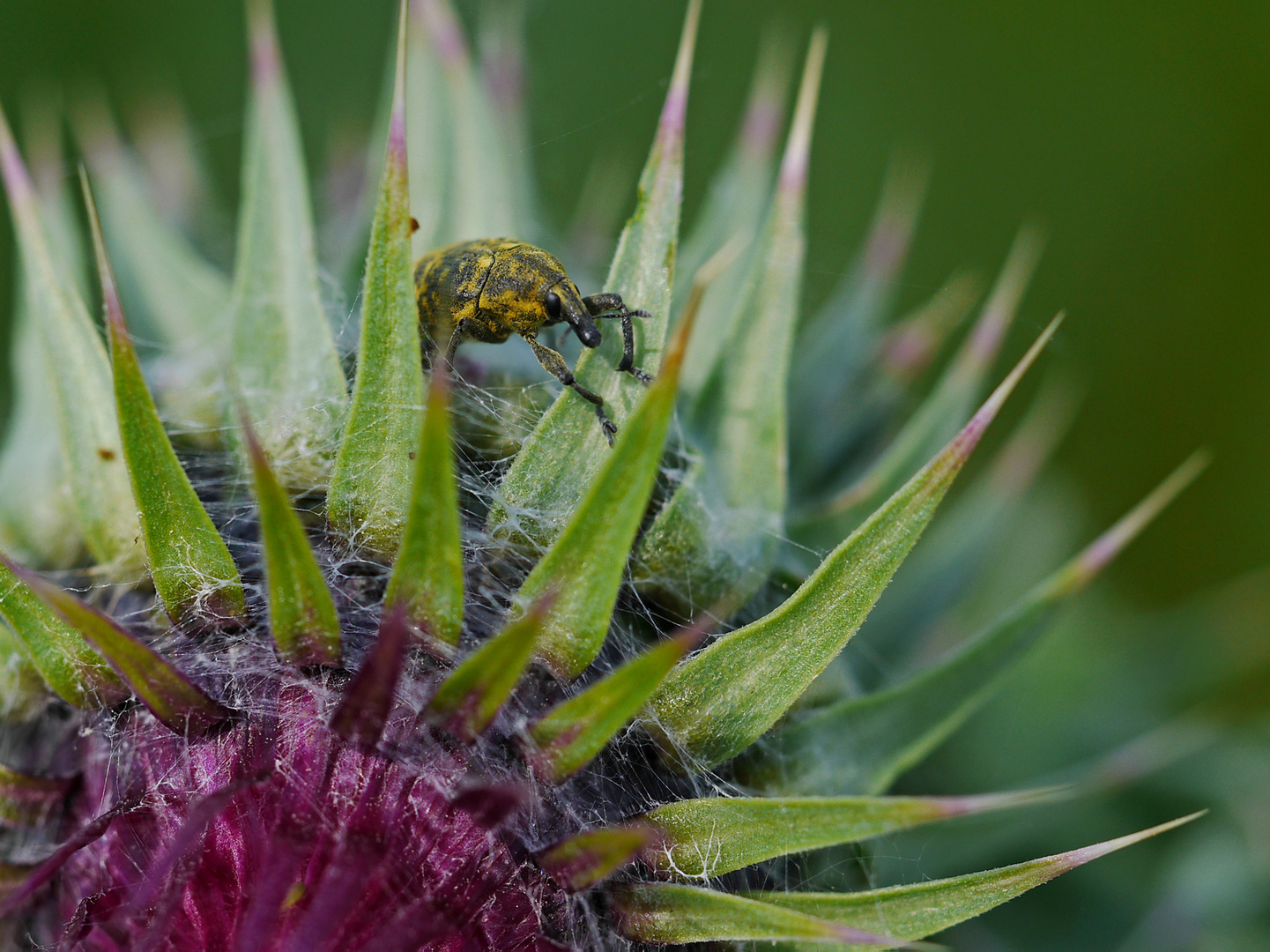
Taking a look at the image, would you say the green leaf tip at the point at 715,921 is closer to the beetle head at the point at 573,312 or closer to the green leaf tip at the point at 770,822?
the green leaf tip at the point at 770,822

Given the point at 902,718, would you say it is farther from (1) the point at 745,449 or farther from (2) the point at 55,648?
(2) the point at 55,648

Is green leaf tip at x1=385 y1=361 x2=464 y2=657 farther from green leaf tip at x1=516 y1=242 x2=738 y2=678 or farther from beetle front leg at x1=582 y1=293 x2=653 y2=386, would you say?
beetle front leg at x1=582 y1=293 x2=653 y2=386

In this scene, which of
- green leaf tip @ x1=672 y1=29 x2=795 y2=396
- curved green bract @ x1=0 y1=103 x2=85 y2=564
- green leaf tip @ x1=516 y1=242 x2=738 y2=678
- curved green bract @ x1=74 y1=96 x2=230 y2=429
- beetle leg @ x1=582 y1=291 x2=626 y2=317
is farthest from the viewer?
green leaf tip @ x1=672 y1=29 x2=795 y2=396

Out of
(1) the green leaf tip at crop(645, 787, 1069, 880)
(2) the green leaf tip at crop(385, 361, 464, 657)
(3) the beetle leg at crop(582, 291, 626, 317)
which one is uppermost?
(3) the beetle leg at crop(582, 291, 626, 317)

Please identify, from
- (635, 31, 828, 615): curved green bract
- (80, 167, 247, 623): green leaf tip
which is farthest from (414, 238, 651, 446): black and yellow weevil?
(80, 167, 247, 623): green leaf tip

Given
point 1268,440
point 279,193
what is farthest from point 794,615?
point 1268,440

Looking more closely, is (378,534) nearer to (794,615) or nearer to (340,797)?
(340,797)

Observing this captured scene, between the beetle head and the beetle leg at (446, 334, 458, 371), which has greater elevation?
the beetle head

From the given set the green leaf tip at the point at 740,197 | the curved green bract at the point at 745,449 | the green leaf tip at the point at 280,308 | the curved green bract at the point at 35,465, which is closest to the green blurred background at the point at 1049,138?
the green leaf tip at the point at 740,197
